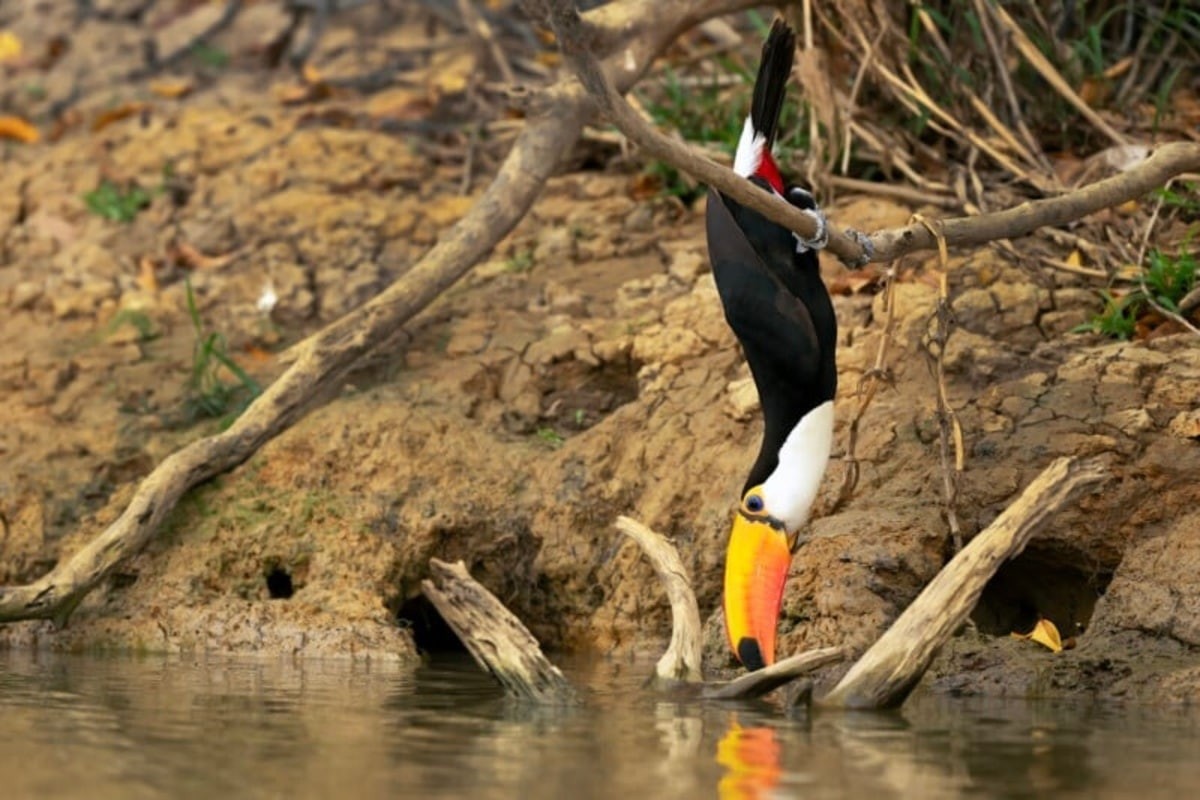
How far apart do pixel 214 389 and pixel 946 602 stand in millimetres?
3158

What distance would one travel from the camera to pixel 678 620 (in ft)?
16.5

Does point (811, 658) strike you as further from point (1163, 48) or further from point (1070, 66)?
point (1163, 48)

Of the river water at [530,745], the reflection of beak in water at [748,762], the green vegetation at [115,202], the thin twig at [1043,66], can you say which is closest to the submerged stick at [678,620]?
the river water at [530,745]

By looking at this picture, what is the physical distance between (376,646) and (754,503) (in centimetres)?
155

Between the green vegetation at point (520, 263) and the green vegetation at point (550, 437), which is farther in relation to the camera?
the green vegetation at point (520, 263)

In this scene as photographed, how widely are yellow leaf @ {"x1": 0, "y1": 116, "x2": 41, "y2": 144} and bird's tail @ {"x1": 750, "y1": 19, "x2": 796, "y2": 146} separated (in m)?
4.50

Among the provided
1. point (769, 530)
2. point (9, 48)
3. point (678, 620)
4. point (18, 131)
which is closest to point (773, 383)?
point (769, 530)

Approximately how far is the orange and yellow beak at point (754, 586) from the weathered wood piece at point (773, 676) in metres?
0.07

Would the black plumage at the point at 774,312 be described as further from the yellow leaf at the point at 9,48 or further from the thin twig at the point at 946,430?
the yellow leaf at the point at 9,48

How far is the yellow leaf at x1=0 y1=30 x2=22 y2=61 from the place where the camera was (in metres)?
9.48

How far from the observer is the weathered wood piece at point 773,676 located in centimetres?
447

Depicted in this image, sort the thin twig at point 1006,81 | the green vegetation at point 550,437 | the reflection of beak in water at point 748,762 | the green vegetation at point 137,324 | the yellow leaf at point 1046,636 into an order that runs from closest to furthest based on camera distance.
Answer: the reflection of beak in water at point 748,762, the yellow leaf at point 1046,636, the green vegetation at point 550,437, the thin twig at point 1006,81, the green vegetation at point 137,324

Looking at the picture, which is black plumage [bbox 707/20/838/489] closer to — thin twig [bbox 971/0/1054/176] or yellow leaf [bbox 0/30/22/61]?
thin twig [bbox 971/0/1054/176]

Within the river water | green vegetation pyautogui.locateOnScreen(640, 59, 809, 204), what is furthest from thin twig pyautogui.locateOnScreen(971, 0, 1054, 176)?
the river water
